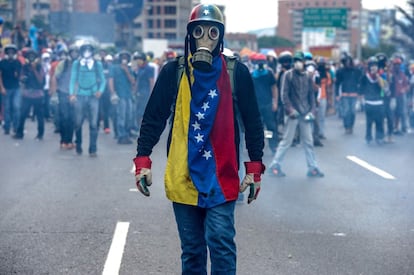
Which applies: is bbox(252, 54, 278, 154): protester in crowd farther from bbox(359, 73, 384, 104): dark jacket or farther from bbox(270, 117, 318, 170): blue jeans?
bbox(359, 73, 384, 104): dark jacket

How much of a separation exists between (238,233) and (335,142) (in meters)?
11.1

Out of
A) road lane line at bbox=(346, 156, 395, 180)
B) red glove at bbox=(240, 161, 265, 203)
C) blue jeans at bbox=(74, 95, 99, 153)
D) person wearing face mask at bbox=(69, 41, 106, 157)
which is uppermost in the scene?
red glove at bbox=(240, 161, 265, 203)

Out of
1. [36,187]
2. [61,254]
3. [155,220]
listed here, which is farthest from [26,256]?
[36,187]

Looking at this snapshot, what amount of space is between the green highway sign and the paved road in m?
38.8

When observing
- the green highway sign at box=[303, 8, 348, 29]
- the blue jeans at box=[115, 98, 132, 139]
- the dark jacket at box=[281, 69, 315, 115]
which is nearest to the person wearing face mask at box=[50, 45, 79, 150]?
the blue jeans at box=[115, 98, 132, 139]

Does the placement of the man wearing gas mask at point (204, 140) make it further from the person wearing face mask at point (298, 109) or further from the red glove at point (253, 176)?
the person wearing face mask at point (298, 109)

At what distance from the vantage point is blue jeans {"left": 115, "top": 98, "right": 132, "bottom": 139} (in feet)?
60.6

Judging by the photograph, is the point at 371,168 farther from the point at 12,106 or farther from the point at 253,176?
the point at 253,176

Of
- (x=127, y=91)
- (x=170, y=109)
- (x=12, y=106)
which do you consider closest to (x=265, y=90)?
(x=127, y=91)

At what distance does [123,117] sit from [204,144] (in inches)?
530

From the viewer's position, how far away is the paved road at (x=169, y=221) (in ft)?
A: 24.2

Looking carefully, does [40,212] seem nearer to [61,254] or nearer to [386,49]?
[61,254]

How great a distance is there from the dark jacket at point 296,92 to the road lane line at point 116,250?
15.3ft

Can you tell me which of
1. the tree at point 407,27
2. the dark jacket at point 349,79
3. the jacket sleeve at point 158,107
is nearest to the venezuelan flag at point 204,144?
the jacket sleeve at point 158,107
